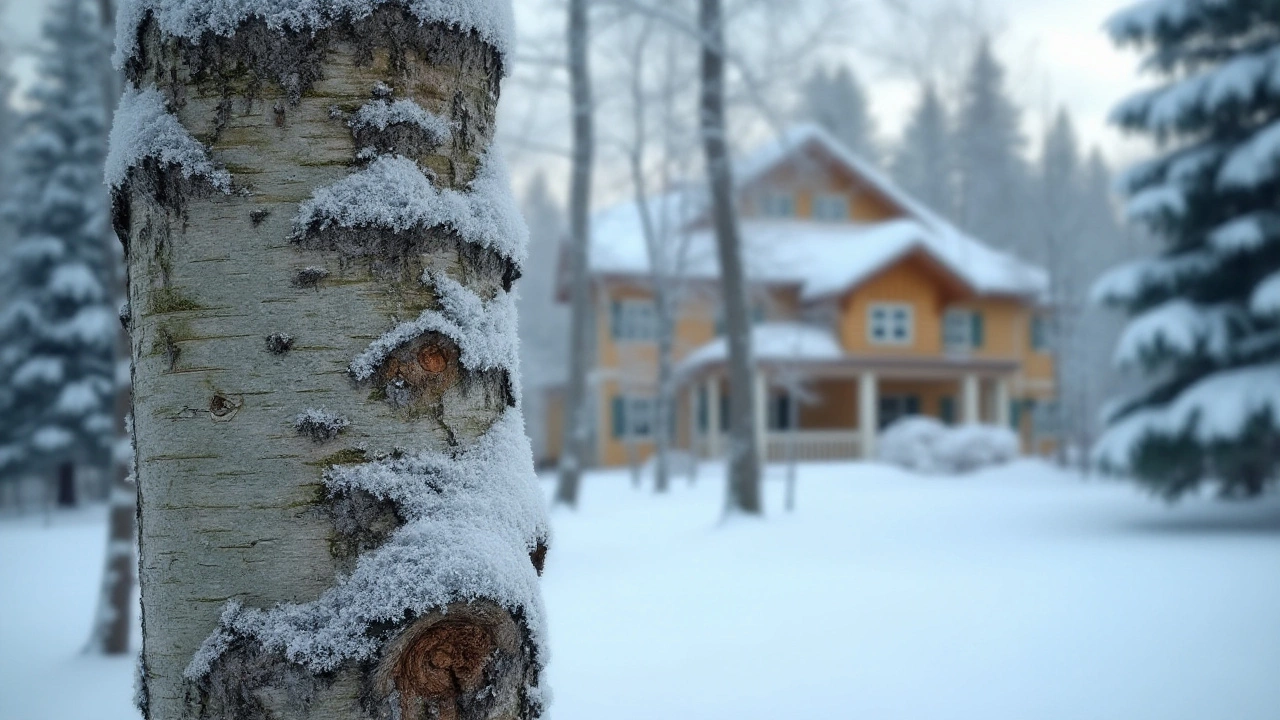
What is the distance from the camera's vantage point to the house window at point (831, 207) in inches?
1142

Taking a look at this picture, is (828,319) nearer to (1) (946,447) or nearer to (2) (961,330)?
(2) (961,330)

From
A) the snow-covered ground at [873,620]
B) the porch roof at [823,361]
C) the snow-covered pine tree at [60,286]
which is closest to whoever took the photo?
the snow-covered ground at [873,620]

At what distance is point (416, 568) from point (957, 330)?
2890 cm

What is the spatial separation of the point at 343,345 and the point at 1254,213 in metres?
13.2

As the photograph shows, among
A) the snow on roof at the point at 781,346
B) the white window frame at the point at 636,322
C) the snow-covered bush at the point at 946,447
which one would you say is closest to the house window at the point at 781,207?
the snow on roof at the point at 781,346

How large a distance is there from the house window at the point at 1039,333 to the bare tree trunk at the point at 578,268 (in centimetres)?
2034

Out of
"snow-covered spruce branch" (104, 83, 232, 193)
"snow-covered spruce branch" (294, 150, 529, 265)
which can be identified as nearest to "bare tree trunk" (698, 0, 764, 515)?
"snow-covered spruce branch" (294, 150, 529, 265)

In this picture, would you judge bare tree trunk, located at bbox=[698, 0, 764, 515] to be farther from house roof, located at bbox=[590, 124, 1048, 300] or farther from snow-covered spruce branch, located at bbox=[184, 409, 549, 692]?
snow-covered spruce branch, located at bbox=[184, 409, 549, 692]

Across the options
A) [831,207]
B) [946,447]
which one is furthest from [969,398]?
[831,207]

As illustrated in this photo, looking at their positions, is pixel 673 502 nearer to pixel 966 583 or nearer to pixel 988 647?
pixel 966 583

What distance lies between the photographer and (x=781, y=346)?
79.9 feet

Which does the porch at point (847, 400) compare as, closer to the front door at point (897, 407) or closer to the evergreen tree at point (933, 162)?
the front door at point (897, 407)

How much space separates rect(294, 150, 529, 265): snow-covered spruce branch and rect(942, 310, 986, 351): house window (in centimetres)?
2818

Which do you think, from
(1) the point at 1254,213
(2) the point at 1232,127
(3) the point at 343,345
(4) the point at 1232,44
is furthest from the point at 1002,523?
(3) the point at 343,345
